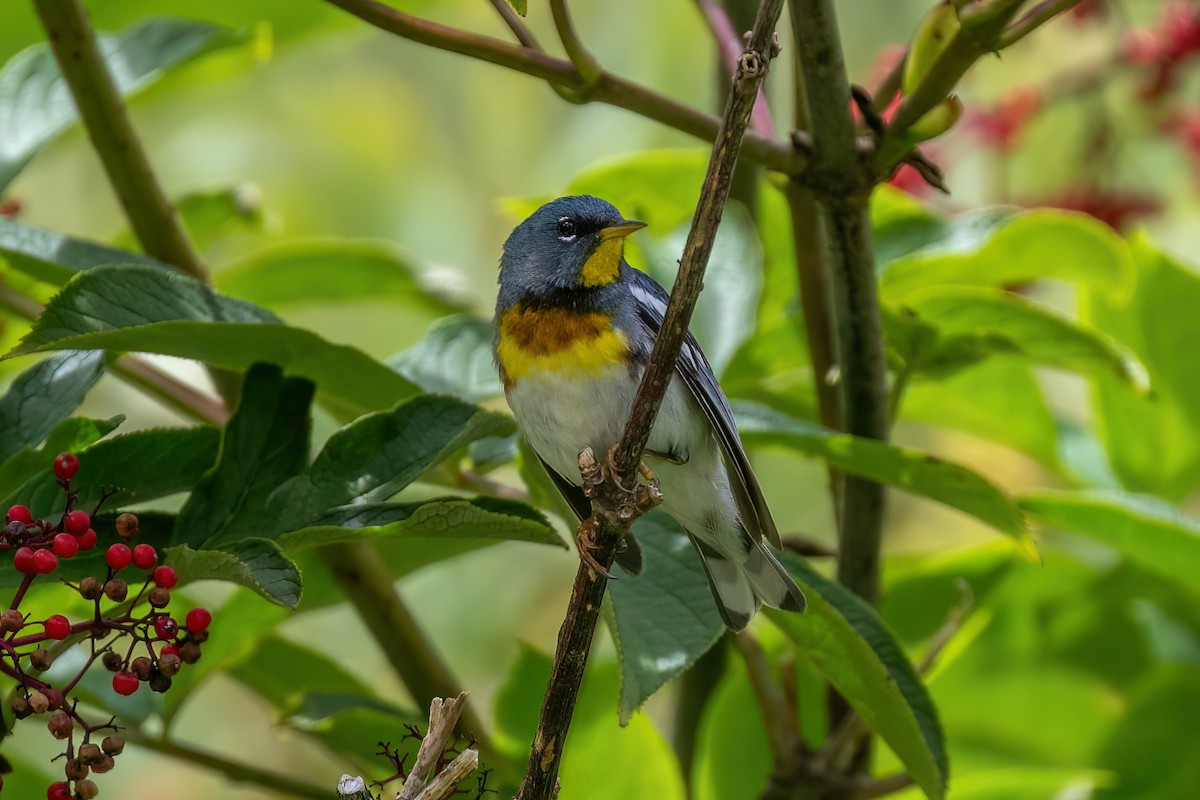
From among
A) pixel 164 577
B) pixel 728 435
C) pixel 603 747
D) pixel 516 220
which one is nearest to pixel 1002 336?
pixel 728 435

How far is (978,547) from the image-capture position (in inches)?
81.0

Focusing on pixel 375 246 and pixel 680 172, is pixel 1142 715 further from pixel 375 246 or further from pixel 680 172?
pixel 375 246

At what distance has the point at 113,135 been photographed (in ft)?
5.60

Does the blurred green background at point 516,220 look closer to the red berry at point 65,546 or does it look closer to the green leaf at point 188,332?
the green leaf at point 188,332

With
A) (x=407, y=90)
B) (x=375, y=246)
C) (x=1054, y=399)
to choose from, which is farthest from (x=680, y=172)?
(x=407, y=90)

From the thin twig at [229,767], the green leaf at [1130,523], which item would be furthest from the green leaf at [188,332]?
the green leaf at [1130,523]

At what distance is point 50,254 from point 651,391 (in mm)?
884

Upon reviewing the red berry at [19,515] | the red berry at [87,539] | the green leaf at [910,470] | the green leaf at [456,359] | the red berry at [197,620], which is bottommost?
the red berry at [197,620]

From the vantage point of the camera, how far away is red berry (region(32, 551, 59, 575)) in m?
1.17

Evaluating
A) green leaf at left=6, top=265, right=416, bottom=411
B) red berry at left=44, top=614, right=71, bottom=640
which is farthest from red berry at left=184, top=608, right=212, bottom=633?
green leaf at left=6, top=265, right=416, bottom=411

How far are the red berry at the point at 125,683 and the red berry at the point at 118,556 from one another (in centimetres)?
11

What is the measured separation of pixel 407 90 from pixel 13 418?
3480mm

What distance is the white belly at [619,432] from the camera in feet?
5.52

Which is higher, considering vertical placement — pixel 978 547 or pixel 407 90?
pixel 407 90
